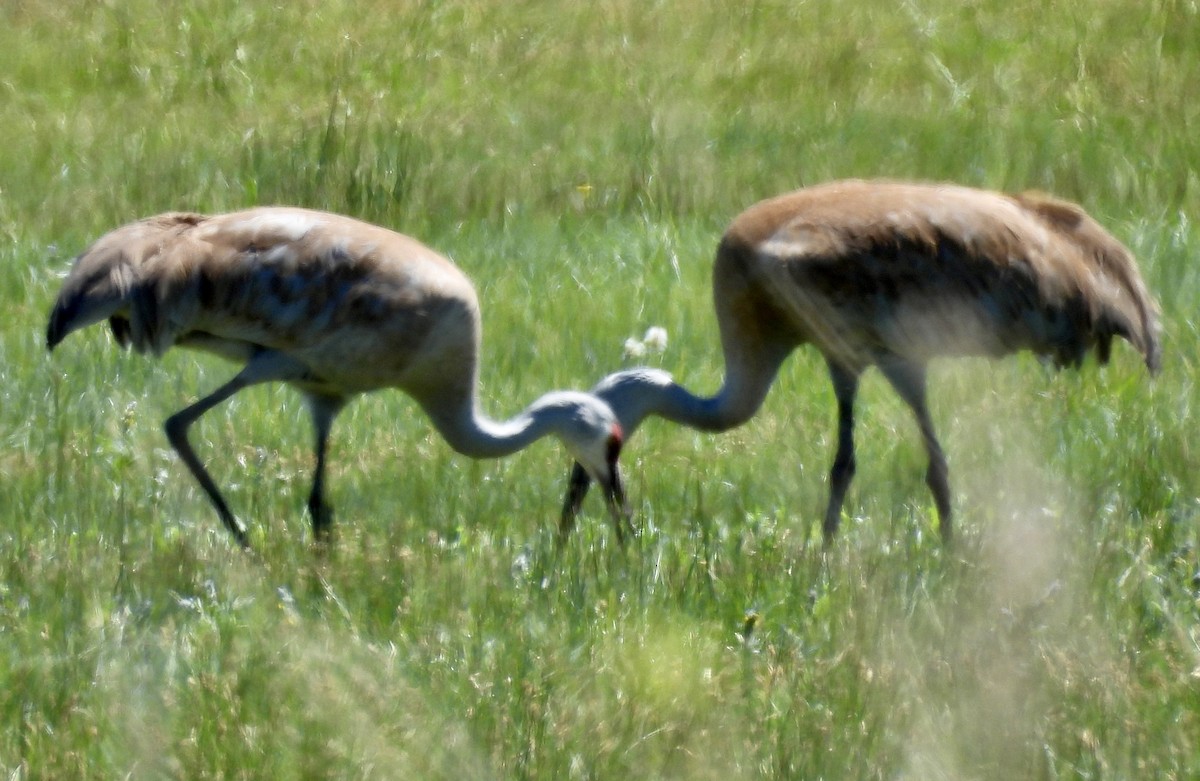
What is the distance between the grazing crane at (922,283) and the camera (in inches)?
235

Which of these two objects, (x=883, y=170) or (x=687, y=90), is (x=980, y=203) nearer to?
(x=883, y=170)

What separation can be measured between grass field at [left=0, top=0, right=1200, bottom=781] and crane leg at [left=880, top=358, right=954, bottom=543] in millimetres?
141

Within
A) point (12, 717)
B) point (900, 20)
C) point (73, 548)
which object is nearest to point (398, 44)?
point (900, 20)

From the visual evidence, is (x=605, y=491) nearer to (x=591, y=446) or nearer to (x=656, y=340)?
(x=591, y=446)

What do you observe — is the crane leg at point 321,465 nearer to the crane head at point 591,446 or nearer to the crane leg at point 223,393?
the crane leg at point 223,393

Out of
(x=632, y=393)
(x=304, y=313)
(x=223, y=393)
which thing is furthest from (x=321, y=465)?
(x=632, y=393)

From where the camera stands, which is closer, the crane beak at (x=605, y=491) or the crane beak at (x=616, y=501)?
the crane beak at (x=616, y=501)

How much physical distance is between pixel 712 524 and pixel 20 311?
350cm

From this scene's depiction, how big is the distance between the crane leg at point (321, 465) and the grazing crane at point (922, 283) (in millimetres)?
732

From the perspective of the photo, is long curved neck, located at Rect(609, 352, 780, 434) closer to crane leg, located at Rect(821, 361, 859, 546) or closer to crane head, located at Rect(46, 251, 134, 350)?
crane leg, located at Rect(821, 361, 859, 546)

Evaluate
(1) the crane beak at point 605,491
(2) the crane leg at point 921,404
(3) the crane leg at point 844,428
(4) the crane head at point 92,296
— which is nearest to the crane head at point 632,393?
(1) the crane beak at point 605,491

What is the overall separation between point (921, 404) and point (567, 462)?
4.51ft

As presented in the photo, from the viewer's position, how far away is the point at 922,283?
5953 mm

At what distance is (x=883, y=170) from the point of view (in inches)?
397
